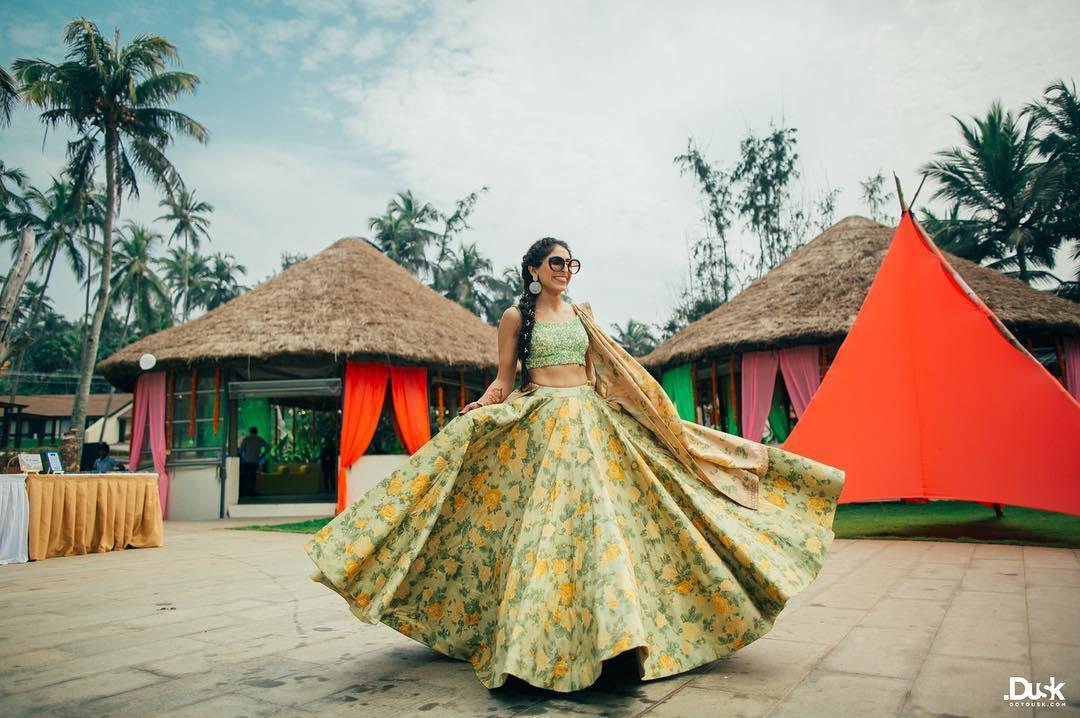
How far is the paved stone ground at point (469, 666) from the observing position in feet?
6.63

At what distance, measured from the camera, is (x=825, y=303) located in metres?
11.0

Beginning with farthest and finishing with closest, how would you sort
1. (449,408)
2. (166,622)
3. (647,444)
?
(449,408) → (166,622) → (647,444)

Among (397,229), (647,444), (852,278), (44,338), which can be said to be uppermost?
(397,229)

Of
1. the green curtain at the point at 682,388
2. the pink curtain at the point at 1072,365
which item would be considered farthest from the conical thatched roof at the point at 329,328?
the pink curtain at the point at 1072,365

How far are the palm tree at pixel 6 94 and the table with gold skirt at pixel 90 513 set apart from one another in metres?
6.22

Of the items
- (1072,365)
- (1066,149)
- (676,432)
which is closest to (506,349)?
(676,432)

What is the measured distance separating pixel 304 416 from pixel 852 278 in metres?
15.2

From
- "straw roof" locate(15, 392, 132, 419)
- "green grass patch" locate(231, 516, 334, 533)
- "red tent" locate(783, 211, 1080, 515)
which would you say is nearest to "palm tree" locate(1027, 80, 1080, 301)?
"red tent" locate(783, 211, 1080, 515)

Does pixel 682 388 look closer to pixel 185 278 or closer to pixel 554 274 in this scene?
pixel 554 274

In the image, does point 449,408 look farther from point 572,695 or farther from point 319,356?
point 572,695

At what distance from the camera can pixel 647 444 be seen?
8.59 ft

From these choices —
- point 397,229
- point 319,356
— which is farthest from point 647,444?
point 397,229

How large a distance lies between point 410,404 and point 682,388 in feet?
17.2

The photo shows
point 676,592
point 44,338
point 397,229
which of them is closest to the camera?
point 676,592
